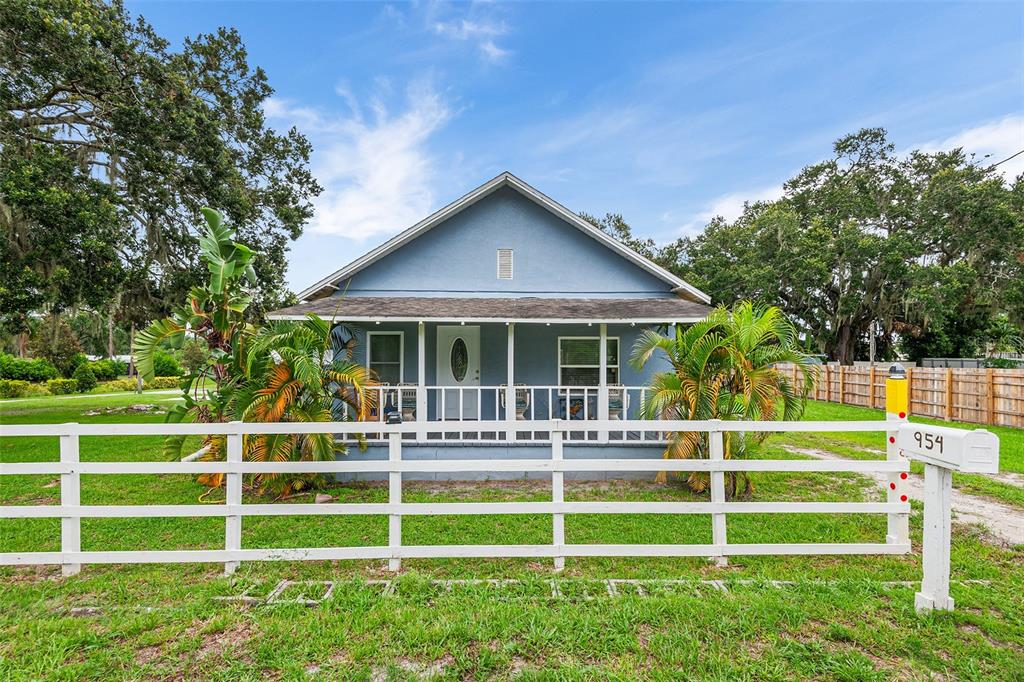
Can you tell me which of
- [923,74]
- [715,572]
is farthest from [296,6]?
[923,74]

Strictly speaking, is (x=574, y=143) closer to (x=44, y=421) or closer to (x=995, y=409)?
(x=995, y=409)

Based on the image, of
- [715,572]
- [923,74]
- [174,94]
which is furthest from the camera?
[923,74]

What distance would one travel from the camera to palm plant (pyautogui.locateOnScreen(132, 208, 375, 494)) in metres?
6.14

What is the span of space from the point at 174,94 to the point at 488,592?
13.7 meters

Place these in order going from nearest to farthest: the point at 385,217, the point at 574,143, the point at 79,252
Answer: the point at 79,252 → the point at 574,143 → the point at 385,217

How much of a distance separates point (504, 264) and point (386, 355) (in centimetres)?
352

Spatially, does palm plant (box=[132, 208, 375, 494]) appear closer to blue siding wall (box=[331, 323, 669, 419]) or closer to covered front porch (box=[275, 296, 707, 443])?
covered front porch (box=[275, 296, 707, 443])

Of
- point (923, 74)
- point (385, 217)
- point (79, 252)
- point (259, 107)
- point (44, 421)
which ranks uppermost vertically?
point (923, 74)

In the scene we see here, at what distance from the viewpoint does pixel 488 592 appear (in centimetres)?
347

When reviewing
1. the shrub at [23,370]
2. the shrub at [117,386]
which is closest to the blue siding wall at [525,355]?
the shrub at [117,386]

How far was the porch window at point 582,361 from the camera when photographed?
10.3m

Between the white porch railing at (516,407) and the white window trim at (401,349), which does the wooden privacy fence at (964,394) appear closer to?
the white porch railing at (516,407)

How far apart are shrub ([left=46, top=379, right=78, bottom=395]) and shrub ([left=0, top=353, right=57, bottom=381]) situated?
1.24 metres

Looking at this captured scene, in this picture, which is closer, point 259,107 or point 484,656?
point 484,656
